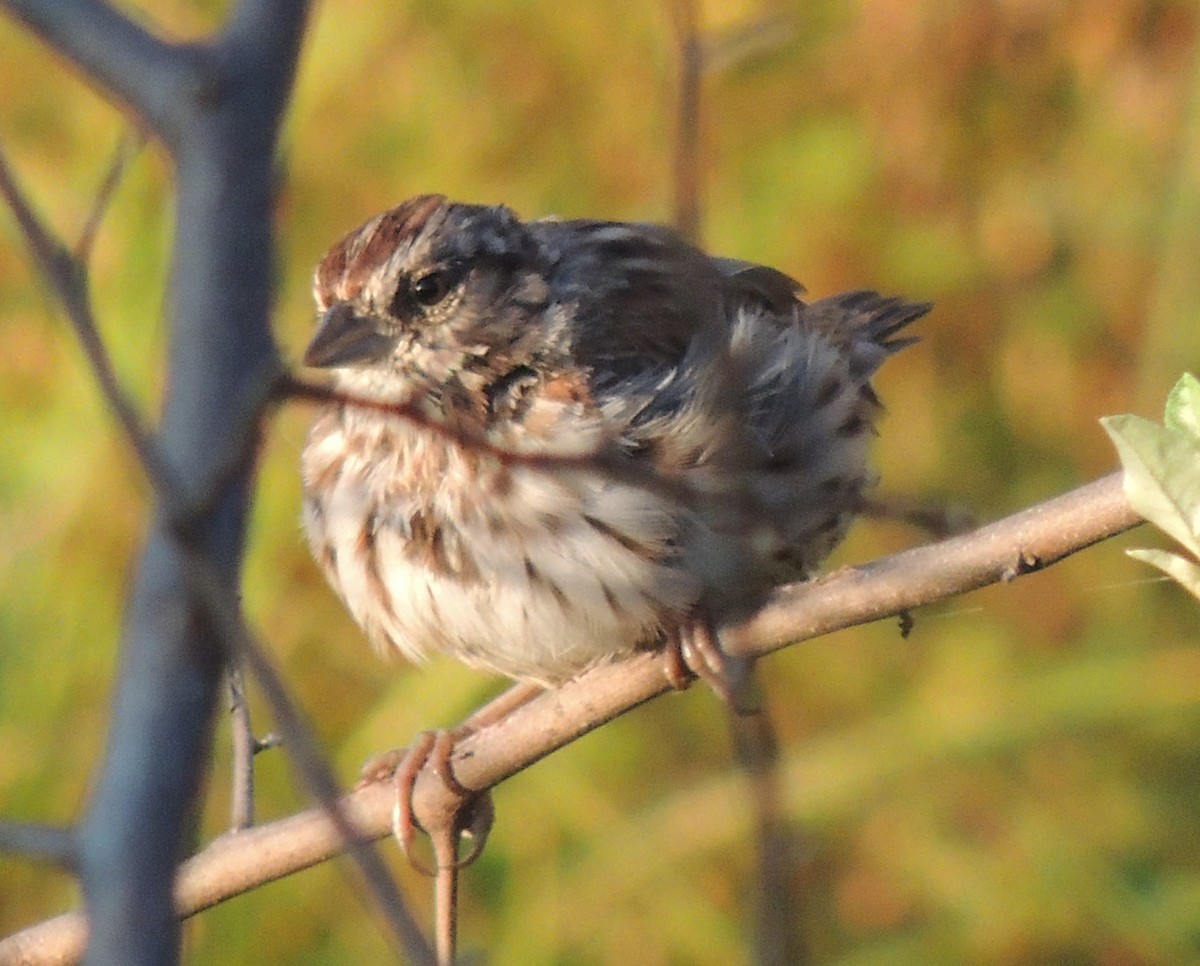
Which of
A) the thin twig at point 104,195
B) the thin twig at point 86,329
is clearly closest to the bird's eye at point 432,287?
the thin twig at point 104,195

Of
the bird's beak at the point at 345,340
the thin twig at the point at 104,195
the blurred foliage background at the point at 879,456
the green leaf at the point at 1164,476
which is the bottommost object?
the blurred foliage background at the point at 879,456

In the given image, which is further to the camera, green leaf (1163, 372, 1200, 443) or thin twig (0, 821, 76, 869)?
green leaf (1163, 372, 1200, 443)

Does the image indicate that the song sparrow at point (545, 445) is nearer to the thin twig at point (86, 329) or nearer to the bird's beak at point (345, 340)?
the bird's beak at point (345, 340)

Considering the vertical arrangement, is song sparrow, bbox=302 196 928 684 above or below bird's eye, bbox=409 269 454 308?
below

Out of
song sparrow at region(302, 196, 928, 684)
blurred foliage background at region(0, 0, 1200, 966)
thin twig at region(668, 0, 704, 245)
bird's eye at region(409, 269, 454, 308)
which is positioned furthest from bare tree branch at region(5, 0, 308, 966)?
blurred foliage background at region(0, 0, 1200, 966)

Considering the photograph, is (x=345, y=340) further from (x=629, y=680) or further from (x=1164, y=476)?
(x=1164, y=476)

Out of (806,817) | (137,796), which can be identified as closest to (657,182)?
(806,817)

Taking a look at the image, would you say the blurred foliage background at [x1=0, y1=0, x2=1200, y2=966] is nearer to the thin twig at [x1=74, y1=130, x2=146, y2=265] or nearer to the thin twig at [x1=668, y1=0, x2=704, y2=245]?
the thin twig at [x1=74, y1=130, x2=146, y2=265]

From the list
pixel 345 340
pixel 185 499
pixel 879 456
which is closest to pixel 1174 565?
pixel 185 499
